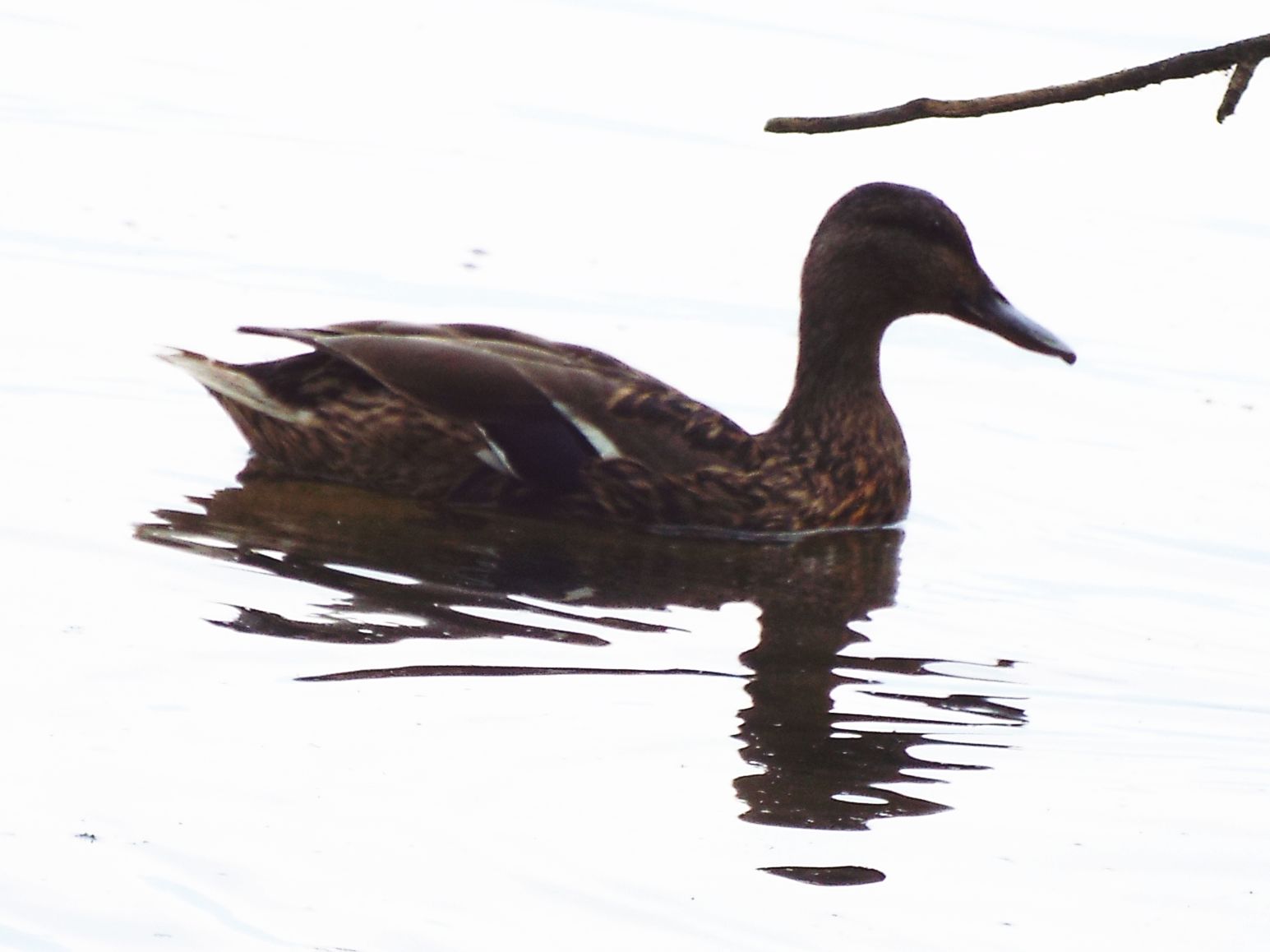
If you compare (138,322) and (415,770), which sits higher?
(138,322)

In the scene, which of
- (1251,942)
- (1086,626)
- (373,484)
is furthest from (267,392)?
(1251,942)

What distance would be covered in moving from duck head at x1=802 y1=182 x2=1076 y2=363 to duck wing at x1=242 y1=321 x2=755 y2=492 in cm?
68

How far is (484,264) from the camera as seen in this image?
9984 millimetres

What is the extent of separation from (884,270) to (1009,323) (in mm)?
447

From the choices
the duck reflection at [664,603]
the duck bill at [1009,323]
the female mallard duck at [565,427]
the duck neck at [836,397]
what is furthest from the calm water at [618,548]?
the duck bill at [1009,323]

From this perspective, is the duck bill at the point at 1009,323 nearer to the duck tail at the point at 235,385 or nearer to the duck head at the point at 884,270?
the duck head at the point at 884,270

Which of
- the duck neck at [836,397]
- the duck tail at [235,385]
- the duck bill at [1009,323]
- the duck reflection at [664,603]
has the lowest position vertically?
the duck reflection at [664,603]

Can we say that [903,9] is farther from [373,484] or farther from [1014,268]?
[373,484]

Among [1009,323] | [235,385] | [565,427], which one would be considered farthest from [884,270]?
[235,385]

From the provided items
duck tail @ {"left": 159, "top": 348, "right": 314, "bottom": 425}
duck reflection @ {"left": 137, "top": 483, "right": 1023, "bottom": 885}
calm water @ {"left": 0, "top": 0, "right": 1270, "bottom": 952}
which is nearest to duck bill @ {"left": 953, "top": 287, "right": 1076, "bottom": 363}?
calm water @ {"left": 0, "top": 0, "right": 1270, "bottom": 952}

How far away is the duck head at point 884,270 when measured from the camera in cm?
821

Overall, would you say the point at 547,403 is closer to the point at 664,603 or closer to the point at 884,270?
the point at 664,603

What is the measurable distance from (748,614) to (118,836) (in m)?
2.48

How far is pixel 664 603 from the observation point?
21.9 ft
